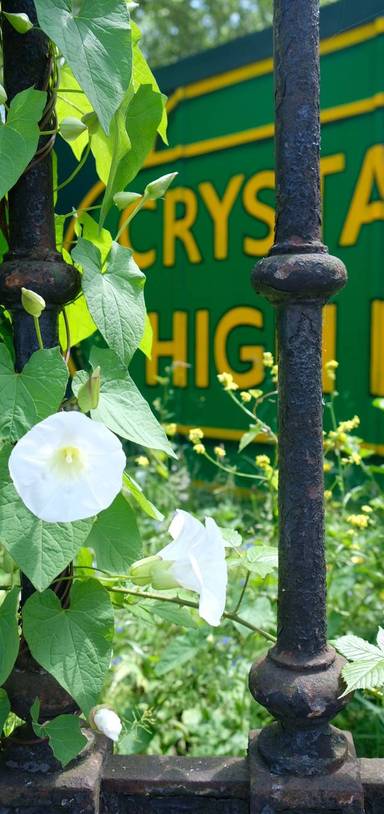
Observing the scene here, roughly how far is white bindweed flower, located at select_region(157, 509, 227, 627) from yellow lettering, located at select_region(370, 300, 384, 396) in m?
2.65

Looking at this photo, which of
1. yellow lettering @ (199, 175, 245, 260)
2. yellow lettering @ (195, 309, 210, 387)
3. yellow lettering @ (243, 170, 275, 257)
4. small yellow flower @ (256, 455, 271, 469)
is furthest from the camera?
yellow lettering @ (195, 309, 210, 387)

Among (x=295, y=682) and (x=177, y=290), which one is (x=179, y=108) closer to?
(x=177, y=290)

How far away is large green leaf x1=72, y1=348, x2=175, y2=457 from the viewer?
2.75 ft

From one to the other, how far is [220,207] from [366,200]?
2.91 ft

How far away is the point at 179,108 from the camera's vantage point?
4.20 m

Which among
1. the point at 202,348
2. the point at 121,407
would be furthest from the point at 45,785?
the point at 202,348

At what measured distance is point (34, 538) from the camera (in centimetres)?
76

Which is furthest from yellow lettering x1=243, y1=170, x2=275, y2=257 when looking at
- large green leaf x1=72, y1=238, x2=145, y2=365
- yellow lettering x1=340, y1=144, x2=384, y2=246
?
large green leaf x1=72, y1=238, x2=145, y2=365

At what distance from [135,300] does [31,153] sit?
17 centimetres

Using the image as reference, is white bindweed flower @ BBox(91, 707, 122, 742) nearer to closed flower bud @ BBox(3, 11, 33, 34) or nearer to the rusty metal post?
the rusty metal post

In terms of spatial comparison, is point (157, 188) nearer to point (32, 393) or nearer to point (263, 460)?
point (32, 393)

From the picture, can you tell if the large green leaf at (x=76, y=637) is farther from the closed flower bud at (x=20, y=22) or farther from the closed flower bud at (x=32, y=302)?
the closed flower bud at (x=20, y=22)

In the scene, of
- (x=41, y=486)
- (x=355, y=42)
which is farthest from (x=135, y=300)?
(x=355, y=42)

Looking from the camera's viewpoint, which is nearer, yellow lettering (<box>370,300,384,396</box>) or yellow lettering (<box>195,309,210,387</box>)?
yellow lettering (<box>370,300,384,396</box>)
